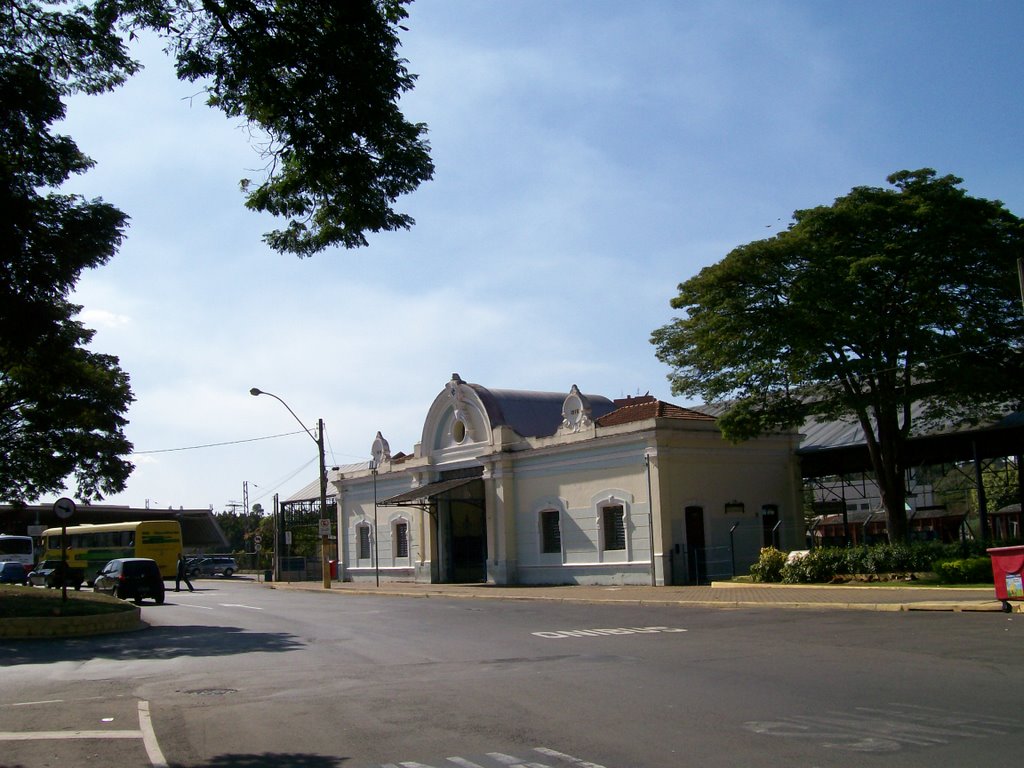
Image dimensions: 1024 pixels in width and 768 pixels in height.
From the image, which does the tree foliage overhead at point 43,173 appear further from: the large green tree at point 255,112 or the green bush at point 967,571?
the green bush at point 967,571

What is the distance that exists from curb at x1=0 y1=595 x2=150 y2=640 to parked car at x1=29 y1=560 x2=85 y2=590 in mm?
19206

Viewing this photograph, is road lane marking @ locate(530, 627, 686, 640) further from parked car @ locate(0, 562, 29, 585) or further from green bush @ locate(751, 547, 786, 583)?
parked car @ locate(0, 562, 29, 585)

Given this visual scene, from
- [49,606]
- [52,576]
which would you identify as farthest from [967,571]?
[52,576]

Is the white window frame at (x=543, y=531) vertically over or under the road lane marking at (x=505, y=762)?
over

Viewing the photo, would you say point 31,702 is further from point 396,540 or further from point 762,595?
point 396,540

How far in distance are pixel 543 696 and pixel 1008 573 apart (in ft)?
35.9

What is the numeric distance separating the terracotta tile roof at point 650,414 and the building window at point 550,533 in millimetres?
3930

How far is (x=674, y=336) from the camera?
96.5 feet

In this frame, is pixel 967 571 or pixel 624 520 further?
pixel 624 520

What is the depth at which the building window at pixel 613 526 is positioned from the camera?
3250 cm

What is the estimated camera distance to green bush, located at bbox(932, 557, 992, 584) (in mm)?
23172

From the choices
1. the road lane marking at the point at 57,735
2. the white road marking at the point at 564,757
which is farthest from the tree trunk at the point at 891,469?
the road lane marking at the point at 57,735

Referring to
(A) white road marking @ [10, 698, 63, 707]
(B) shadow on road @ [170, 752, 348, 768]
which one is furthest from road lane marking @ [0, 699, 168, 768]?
(A) white road marking @ [10, 698, 63, 707]

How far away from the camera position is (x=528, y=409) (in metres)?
40.6
